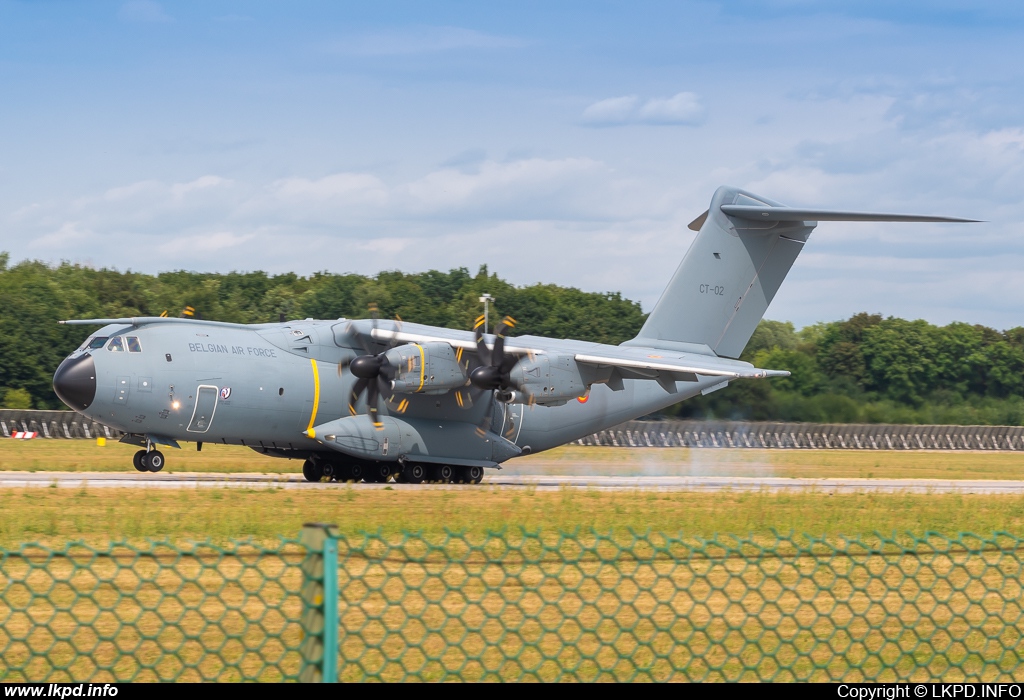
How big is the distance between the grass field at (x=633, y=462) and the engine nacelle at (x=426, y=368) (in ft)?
22.2

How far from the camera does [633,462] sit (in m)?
37.6

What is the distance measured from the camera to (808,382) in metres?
47.9

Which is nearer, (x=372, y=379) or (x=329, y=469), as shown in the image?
(x=372, y=379)

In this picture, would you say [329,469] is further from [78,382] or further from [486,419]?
[78,382]

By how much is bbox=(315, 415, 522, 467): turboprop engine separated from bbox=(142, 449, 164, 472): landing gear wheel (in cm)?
341

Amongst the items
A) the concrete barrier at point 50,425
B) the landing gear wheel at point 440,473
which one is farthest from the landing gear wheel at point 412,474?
the concrete barrier at point 50,425

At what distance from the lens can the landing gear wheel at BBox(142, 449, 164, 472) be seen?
2431 cm

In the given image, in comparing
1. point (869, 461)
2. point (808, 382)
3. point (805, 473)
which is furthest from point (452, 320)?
point (805, 473)

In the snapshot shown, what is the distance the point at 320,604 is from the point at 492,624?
434cm

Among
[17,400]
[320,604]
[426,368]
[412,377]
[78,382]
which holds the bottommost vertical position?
[17,400]

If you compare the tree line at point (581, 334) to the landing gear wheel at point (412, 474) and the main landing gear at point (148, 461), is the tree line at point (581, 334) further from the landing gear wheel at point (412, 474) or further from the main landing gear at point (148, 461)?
the main landing gear at point (148, 461)

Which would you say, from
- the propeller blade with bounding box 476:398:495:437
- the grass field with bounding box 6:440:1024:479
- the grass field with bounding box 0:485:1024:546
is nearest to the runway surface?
the propeller blade with bounding box 476:398:495:437

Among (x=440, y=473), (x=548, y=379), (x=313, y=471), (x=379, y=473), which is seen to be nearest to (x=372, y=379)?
(x=379, y=473)
